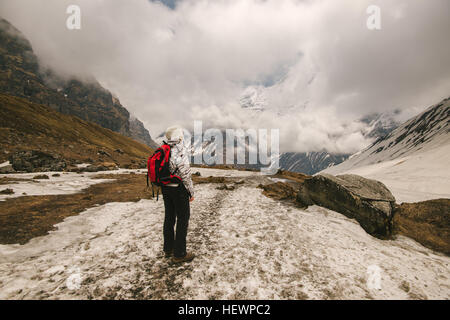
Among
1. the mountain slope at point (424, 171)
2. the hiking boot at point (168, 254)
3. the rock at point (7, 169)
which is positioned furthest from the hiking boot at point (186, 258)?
the mountain slope at point (424, 171)

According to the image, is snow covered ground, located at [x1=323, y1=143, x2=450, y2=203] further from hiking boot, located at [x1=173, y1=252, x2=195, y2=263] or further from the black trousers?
the black trousers

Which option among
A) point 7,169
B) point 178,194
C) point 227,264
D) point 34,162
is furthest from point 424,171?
point 7,169

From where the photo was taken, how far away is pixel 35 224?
866 centimetres

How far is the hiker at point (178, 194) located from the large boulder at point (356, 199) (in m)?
9.39

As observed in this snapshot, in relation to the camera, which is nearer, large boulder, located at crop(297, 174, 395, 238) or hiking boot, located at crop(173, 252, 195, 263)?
hiking boot, located at crop(173, 252, 195, 263)

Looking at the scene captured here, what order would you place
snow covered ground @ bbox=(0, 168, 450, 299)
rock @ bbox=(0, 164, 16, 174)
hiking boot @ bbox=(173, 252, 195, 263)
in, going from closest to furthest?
snow covered ground @ bbox=(0, 168, 450, 299) → hiking boot @ bbox=(173, 252, 195, 263) → rock @ bbox=(0, 164, 16, 174)

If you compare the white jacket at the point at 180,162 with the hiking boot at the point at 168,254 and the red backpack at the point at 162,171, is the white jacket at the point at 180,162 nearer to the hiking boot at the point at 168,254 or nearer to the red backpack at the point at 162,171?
the red backpack at the point at 162,171

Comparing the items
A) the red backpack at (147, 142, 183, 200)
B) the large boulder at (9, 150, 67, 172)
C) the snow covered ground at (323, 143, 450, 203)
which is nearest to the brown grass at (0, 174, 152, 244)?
the red backpack at (147, 142, 183, 200)

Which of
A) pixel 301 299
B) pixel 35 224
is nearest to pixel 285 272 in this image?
pixel 301 299

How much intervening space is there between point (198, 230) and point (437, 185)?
68837mm

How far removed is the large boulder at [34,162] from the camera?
22328 millimetres

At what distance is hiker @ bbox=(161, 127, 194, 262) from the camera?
5617mm

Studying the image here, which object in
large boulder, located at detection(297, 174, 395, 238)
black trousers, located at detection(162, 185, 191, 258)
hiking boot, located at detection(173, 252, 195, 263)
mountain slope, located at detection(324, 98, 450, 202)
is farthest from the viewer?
mountain slope, located at detection(324, 98, 450, 202)

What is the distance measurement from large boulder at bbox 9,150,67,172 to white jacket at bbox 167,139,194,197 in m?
28.3
